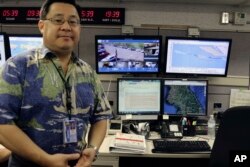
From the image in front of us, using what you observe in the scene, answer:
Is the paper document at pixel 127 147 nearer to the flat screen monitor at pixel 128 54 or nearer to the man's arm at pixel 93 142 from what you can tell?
the man's arm at pixel 93 142

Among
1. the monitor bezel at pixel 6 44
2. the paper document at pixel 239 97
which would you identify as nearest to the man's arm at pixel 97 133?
the monitor bezel at pixel 6 44

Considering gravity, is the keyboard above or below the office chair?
below

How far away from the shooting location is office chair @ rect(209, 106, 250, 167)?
5.37 feet

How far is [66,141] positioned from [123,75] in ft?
4.06

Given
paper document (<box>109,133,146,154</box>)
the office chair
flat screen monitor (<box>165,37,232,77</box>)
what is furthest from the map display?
the office chair

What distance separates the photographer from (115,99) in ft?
7.84

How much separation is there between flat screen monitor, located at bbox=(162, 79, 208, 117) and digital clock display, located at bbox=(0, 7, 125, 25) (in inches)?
28.0

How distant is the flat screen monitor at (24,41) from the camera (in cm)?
226

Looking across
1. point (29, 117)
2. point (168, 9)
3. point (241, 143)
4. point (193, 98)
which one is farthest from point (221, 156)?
point (168, 9)

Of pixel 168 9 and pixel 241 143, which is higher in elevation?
pixel 168 9

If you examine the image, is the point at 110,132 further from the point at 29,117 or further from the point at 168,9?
the point at 168,9

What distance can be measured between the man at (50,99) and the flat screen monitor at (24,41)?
1.12 metres

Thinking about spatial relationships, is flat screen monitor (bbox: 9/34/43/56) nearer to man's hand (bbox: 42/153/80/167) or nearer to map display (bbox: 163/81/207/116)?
map display (bbox: 163/81/207/116)

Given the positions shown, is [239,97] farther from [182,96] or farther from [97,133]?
[97,133]
